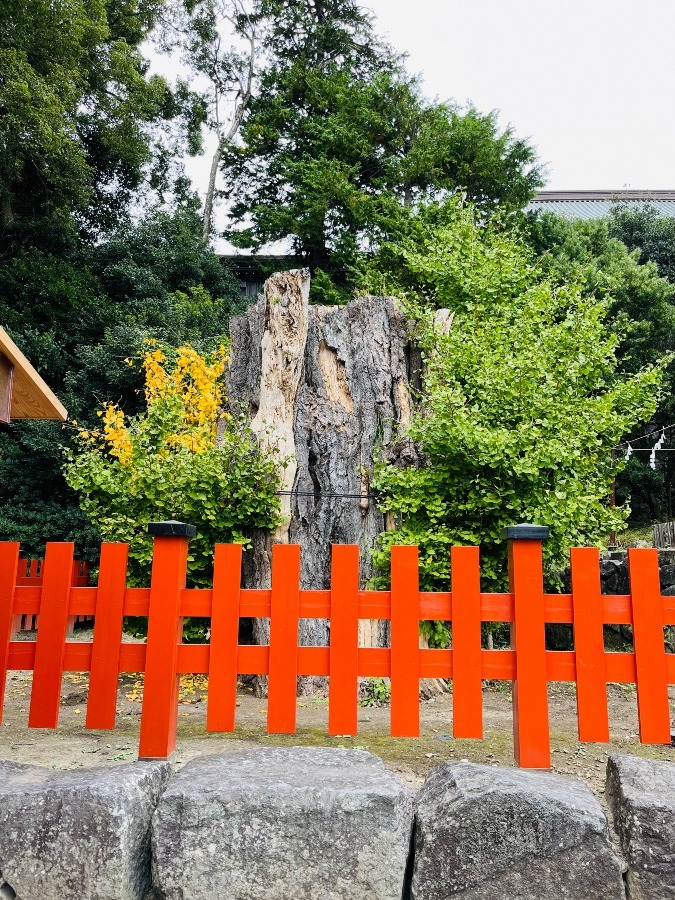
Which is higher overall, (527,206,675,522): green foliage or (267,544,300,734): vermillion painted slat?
(527,206,675,522): green foliage

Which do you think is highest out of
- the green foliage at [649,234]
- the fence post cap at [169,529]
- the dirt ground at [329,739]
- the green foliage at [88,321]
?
the green foliage at [649,234]

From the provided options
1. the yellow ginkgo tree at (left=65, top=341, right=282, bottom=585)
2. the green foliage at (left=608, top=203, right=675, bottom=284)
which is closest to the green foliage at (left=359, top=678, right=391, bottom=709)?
A: the yellow ginkgo tree at (left=65, top=341, right=282, bottom=585)

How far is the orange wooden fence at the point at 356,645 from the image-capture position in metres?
2.56

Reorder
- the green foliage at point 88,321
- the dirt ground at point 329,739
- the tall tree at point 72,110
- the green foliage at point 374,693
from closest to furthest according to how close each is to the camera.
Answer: the dirt ground at point 329,739, the green foliage at point 374,693, the tall tree at point 72,110, the green foliage at point 88,321

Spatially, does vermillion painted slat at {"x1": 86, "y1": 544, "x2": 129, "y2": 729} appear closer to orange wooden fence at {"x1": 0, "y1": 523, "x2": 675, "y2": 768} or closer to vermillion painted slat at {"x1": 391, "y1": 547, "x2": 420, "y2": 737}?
orange wooden fence at {"x1": 0, "y1": 523, "x2": 675, "y2": 768}

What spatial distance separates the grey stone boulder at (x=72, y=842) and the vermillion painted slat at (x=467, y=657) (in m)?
1.31

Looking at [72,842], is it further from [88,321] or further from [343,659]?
[88,321]

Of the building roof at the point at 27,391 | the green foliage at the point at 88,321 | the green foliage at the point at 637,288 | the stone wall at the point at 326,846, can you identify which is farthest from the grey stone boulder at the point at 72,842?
the green foliage at the point at 637,288

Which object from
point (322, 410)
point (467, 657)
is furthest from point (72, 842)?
point (322, 410)

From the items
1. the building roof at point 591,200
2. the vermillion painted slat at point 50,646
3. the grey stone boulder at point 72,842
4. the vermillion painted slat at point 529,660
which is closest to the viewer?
the grey stone boulder at point 72,842

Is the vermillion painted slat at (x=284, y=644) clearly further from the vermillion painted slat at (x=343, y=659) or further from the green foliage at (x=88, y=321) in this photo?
the green foliage at (x=88, y=321)

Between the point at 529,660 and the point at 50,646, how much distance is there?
2.00 metres

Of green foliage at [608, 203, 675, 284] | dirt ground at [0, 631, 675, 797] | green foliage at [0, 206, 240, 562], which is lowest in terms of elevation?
dirt ground at [0, 631, 675, 797]

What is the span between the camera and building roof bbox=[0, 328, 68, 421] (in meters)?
3.26
